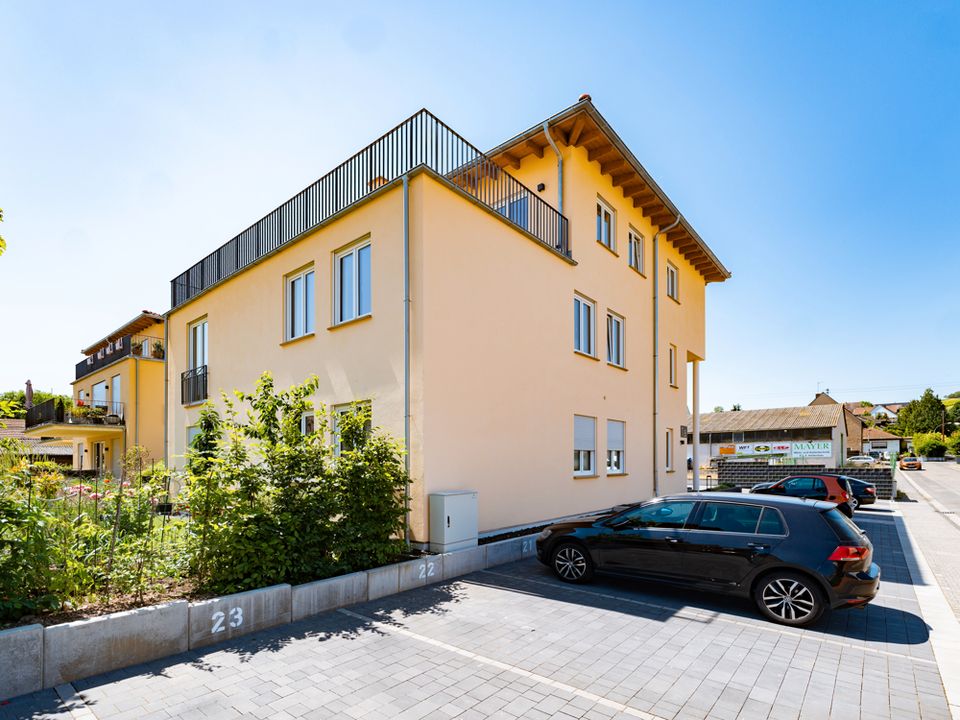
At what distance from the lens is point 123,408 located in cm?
2495

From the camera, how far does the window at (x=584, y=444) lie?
41.5ft

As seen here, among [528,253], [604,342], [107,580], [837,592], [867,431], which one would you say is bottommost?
[867,431]

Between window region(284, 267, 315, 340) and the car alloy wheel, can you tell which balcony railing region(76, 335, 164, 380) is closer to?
window region(284, 267, 315, 340)

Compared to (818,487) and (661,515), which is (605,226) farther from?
(818,487)

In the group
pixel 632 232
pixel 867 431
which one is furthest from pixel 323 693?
pixel 867 431

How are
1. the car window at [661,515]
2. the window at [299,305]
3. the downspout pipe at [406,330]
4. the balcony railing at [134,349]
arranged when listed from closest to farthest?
the car window at [661,515]
the downspout pipe at [406,330]
the window at [299,305]
the balcony railing at [134,349]

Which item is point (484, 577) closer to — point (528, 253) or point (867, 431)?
point (528, 253)

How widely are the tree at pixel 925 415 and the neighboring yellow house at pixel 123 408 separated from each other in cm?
9890

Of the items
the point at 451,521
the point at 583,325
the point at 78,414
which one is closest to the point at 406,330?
the point at 451,521

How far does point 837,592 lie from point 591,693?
3293 mm

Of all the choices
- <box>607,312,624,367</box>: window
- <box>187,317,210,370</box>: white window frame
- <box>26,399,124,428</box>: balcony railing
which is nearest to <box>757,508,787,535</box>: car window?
<box>607,312,624,367</box>: window

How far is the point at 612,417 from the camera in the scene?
556 inches

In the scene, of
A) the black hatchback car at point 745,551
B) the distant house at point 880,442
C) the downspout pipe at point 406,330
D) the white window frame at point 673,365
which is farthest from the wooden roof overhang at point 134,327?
the distant house at point 880,442

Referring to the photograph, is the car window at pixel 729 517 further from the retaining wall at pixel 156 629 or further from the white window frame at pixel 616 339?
the white window frame at pixel 616 339
